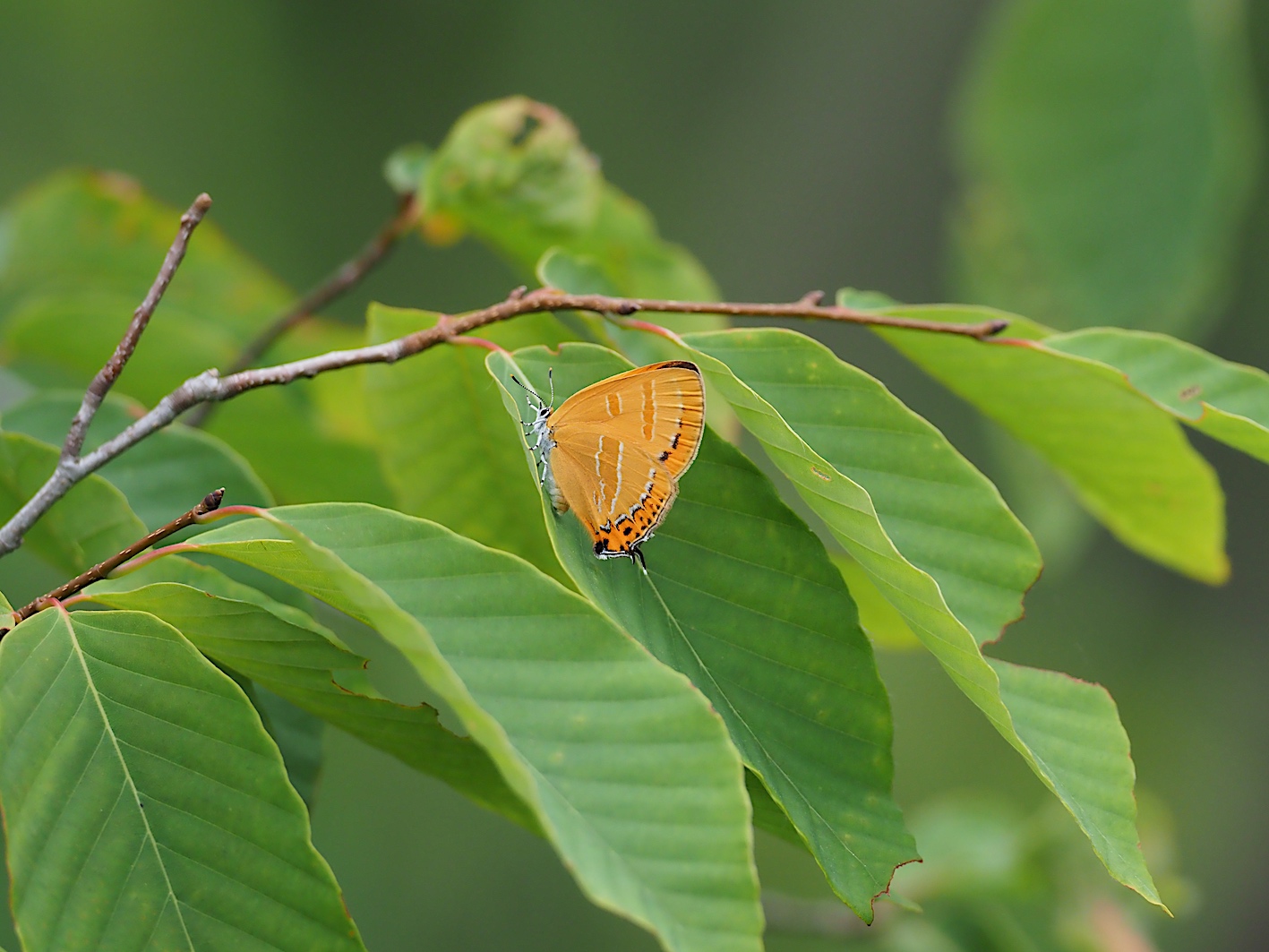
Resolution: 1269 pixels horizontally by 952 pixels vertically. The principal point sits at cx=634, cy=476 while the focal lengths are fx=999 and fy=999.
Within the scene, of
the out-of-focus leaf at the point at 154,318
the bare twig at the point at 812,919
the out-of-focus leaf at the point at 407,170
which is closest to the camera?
the out-of-focus leaf at the point at 154,318

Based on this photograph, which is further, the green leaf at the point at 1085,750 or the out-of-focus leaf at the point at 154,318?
the out-of-focus leaf at the point at 154,318

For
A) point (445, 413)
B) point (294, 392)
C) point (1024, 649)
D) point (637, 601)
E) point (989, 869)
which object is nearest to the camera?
point (637, 601)

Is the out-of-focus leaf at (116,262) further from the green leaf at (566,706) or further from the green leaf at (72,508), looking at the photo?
the green leaf at (566,706)

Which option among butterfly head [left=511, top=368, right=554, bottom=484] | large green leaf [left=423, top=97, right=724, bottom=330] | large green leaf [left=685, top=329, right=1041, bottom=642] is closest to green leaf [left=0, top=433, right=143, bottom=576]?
butterfly head [left=511, top=368, right=554, bottom=484]

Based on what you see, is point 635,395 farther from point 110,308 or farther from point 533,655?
point 110,308

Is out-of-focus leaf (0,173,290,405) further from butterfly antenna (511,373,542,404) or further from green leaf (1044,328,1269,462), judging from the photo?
green leaf (1044,328,1269,462)

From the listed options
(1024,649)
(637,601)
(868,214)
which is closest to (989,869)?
(637,601)

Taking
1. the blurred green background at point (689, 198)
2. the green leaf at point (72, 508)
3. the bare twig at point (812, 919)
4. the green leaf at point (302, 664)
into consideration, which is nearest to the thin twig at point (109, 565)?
the green leaf at point (302, 664)
